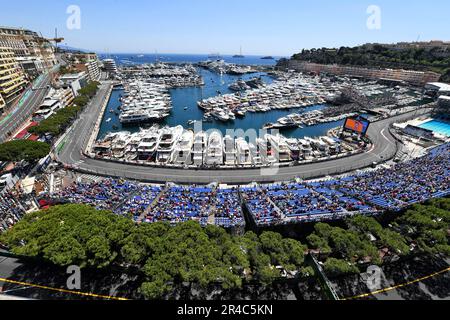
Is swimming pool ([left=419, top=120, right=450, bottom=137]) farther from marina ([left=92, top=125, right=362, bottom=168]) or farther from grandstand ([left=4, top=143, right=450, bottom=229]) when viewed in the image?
grandstand ([left=4, top=143, right=450, bottom=229])

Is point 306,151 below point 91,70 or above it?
below

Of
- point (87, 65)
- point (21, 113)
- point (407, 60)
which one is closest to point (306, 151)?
point (21, 113)

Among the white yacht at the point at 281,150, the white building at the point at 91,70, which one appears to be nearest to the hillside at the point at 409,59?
the white yacht at the point at 281,150

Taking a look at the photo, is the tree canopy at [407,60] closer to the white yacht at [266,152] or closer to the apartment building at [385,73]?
the apartment building at [385,73]

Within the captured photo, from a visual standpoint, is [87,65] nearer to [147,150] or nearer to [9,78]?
[9,78]

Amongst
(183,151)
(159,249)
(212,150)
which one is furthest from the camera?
(183,151)
